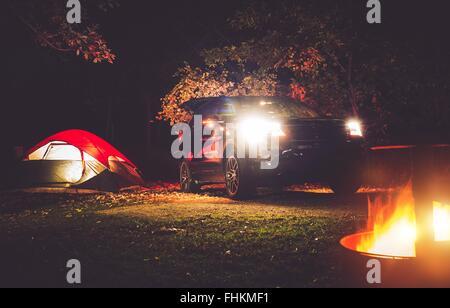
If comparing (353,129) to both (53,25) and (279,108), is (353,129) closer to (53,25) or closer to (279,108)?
(279,108)

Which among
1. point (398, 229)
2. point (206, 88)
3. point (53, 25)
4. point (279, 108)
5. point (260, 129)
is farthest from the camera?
point (206, 88)

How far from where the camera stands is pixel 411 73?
1612 centimetres

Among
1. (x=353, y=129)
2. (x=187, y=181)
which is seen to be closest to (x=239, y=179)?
(x=353, y=129)

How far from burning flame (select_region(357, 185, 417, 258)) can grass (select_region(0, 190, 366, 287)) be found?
0.38 metres

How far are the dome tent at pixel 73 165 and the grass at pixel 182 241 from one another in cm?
221

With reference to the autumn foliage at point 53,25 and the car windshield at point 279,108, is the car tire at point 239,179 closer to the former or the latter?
the car windshield at point 279,108

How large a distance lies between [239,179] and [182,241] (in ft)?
14.5

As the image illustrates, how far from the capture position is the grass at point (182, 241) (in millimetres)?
6484

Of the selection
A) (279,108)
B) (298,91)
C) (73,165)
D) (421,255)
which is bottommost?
(421,255)

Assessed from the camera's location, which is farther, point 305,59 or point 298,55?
point 305,59

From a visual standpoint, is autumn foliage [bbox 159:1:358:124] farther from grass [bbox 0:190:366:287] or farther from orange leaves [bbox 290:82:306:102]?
grass [bbox 0:190:366:287]

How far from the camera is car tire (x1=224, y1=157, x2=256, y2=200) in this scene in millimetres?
12461

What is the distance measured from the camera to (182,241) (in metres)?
8.27
